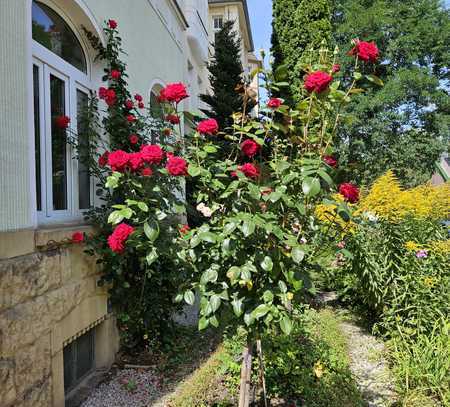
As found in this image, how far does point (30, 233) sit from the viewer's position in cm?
270

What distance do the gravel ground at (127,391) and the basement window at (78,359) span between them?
0.23m

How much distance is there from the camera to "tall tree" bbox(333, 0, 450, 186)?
17.5 metres

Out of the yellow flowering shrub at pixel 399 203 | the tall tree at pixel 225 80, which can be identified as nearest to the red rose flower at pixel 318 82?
the yellow flowering shrub at pixel 399 203

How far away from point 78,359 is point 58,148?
78.1 inches

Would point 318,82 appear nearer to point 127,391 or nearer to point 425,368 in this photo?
point 425,368

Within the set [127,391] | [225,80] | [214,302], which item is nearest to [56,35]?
[214,302]

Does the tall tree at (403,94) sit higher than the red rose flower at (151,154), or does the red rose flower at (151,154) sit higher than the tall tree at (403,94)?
the tall tree at (403,94)

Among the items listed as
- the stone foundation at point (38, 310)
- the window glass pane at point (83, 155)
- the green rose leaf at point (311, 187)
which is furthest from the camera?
the window glass pane at point (83, 155)

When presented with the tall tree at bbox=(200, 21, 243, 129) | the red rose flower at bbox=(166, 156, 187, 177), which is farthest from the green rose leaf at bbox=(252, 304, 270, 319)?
the tall tree at bbox=(200, 21, 243, 129)

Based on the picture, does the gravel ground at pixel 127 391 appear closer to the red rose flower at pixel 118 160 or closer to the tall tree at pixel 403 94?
the red rose flower at pixel 118 160

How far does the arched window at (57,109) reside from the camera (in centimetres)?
321

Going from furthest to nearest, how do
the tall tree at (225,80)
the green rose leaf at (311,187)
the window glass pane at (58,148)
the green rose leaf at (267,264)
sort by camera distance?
the tall tree at (225,80) → the window glass pane at (58,148) → the green rose leaf at (267,264) → the green rose leaf at (311,187)

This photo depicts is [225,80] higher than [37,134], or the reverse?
[225,80]

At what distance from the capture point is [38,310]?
268 centimetres
